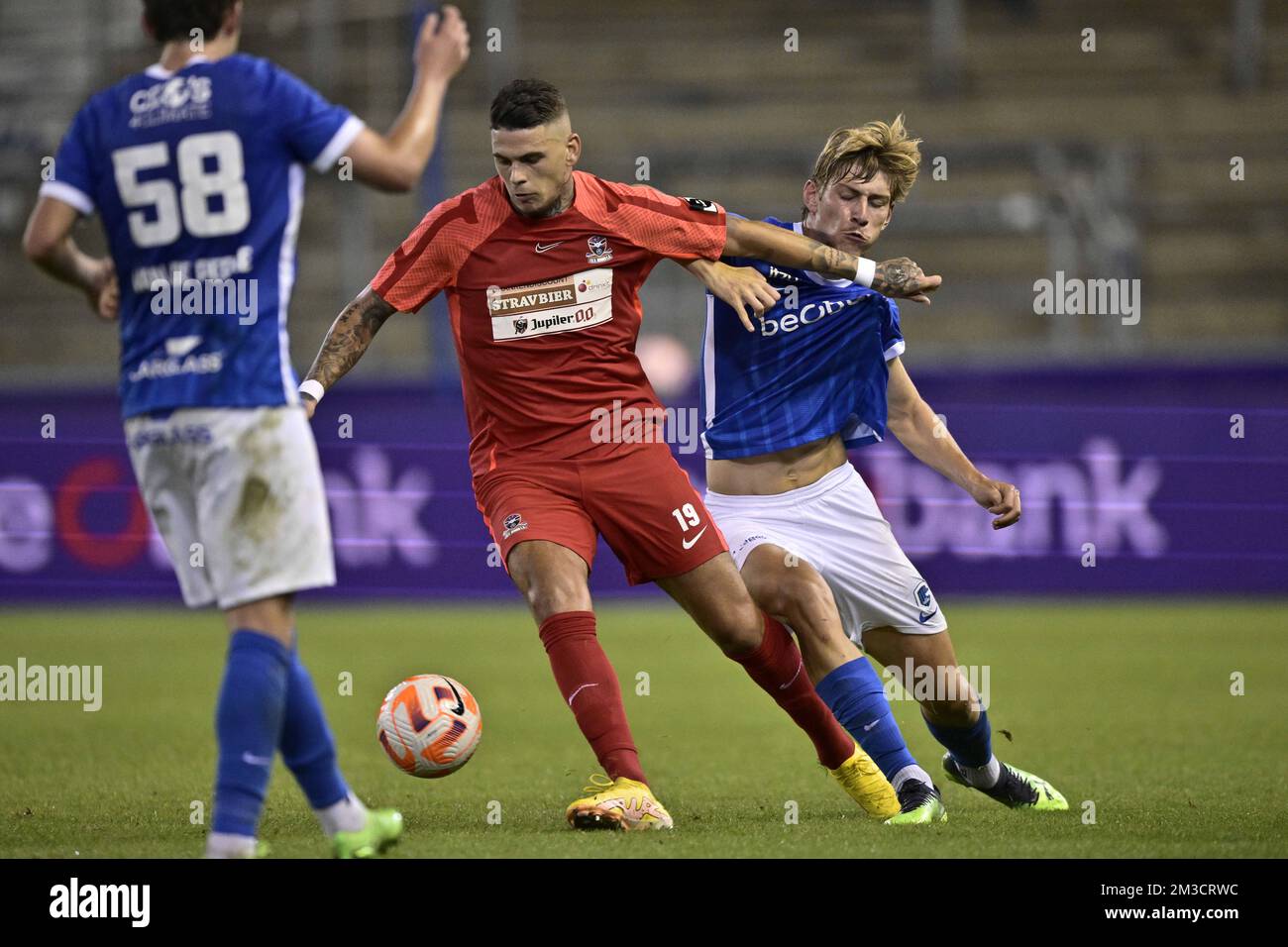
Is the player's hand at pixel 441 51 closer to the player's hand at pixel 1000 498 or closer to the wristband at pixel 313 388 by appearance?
the wristband at pixel 313 388

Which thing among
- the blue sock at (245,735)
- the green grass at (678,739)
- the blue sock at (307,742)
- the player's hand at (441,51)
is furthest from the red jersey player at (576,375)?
the blue sock at (245,735)

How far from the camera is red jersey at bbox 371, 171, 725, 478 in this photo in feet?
19.2

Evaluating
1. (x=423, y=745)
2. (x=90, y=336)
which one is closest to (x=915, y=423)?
(x=423, y=745)

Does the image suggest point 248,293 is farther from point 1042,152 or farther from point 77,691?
point 1042,152

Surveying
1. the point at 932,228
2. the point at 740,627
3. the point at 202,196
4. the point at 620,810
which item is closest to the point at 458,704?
the point at 620,810

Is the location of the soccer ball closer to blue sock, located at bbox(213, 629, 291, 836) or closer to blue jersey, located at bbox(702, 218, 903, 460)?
blue jersey, located at bbox(702, 218, 903, 460)

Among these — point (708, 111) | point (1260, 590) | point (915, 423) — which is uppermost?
point (708, 111)

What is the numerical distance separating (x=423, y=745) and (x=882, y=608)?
62.0 inches

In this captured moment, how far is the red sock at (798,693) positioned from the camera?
5.95 meters

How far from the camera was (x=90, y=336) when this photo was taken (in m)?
18.0

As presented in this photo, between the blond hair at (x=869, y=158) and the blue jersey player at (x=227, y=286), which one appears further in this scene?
the blond hair at (x=869, y=158)

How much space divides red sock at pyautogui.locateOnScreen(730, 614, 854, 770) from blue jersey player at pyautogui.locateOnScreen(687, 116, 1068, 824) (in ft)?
0.17

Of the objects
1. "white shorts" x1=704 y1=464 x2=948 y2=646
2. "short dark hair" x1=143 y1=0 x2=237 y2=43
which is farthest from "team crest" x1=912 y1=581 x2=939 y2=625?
"short dark hair" x1=143 y1=0 x2=237 y2=43

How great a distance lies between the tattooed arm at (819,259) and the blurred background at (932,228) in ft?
24.4
